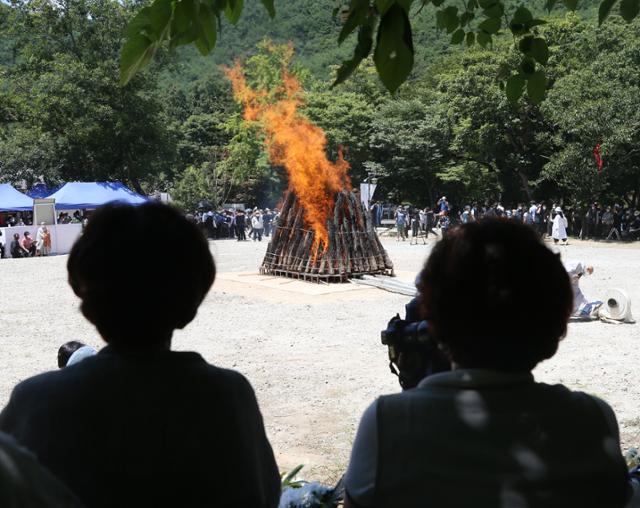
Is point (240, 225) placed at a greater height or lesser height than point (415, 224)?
lesser

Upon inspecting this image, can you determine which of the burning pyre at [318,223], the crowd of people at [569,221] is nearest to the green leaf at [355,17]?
the burning pyre at [318,223]

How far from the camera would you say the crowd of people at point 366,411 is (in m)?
1.53

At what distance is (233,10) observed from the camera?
2793 millimetres

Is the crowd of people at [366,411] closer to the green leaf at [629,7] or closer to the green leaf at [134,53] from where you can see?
the green leaf at [134,53]

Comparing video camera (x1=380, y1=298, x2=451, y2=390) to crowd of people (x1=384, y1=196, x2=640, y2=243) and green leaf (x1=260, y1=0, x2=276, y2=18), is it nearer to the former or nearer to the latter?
green leaf (x1=260, y1=0, x2=276, y2=18)

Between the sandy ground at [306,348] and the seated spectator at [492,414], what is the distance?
0.10 metres

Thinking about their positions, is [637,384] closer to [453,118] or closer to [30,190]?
[453,118]

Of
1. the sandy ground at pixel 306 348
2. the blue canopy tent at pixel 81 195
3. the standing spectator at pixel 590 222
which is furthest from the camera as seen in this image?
the standing spectator at pixel 590 222

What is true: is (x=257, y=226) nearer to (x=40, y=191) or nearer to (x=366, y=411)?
(x=40, y=191)

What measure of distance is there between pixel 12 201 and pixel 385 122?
835 inches

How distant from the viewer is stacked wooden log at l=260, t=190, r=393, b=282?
52.4ft

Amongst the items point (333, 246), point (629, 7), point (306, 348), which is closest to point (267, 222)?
point (333, 246)

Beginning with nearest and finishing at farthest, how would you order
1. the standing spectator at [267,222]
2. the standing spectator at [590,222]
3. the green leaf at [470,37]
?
the green leaf at [470,37] → the standing spectator at [590,222] → the standing spectator at [267,222]

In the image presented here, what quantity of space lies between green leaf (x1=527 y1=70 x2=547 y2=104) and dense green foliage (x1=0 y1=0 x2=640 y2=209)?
26.9m
